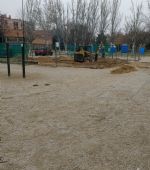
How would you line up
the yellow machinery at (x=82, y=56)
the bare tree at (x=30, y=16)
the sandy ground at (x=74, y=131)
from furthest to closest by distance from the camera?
the bare tree at (x=30, y=16)
the yellow machinery at (x=82, y=56)
the sandy ground at (x=74, y=131)

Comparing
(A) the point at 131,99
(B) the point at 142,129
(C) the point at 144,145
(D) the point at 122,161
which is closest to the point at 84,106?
(A) the point at 131,99

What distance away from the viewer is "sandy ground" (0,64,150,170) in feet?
14.0

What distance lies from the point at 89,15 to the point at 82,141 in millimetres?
36672

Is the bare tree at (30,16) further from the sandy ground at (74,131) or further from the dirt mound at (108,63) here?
the sandy ground at (74,131)

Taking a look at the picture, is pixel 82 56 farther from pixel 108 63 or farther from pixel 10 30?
pixel 10 30

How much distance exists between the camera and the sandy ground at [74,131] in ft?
14.0

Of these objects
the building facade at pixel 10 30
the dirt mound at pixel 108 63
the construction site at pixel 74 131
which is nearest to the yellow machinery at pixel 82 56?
the dirt mound at pixel 108 63

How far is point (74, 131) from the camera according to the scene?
5.70m

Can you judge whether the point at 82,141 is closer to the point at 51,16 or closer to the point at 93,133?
the point at 93,133

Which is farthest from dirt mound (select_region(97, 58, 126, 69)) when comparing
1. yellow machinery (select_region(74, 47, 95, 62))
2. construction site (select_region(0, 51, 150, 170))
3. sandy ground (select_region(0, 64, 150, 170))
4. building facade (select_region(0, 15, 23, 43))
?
building facade (select_region(0, 15, 23, 43))

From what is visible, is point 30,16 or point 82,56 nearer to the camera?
point 82,56

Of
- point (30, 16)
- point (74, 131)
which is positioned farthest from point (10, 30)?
point (74, 131)

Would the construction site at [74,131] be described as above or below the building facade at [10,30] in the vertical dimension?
below

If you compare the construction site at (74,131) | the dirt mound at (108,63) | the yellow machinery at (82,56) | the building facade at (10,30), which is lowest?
the construction site at (74,131)
